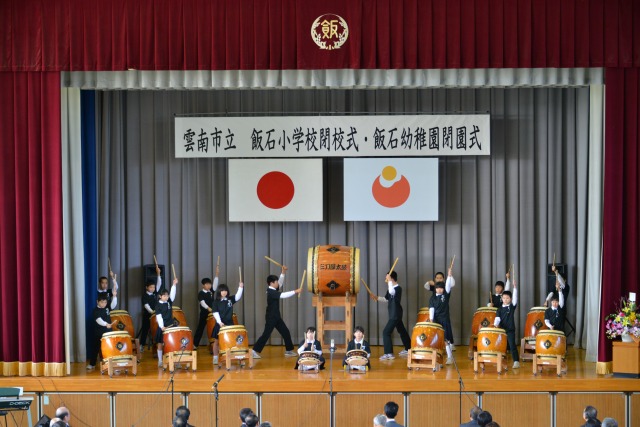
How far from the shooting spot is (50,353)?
1025cm

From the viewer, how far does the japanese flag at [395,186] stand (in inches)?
479

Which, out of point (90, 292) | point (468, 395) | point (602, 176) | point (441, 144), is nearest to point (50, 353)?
point (90, 292)

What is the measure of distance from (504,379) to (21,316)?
5.48 m

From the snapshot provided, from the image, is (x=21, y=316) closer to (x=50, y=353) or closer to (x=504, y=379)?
(x=50, y=353)

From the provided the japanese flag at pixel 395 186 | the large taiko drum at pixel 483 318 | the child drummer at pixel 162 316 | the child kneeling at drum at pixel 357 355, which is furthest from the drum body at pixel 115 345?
the large taiko drum at pixel 483 318

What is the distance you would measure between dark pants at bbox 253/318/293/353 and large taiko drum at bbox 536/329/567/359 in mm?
3158

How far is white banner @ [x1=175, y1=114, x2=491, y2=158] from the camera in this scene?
474 inches

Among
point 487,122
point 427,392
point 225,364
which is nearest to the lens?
point 427,392

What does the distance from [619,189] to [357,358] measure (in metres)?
3.53

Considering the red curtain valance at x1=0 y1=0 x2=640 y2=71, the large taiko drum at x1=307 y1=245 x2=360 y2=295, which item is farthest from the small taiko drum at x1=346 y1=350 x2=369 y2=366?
the red curtain valance at x1=0 y1=0 x2=640 y2=71

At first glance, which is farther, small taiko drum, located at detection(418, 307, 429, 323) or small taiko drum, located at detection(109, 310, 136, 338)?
small taiko drum, located at detection(418, 307, 429, 323)

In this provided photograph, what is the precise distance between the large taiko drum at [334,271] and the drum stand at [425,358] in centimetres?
122

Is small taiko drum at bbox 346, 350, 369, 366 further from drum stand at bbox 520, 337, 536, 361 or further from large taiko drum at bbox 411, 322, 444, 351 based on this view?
drum stand at bbox 520, 337, 536, 361

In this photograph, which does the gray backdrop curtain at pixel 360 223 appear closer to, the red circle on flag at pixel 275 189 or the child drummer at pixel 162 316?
the red circle on flag at pixel 275 189
